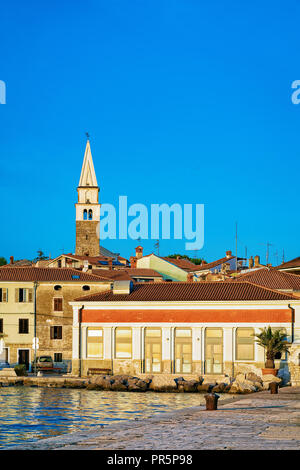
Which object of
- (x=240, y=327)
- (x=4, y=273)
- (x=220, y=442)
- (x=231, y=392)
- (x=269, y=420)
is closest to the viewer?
(x=220, y=442)

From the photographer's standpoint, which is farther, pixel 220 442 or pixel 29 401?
pixel 29 401

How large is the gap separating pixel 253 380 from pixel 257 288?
895 cm

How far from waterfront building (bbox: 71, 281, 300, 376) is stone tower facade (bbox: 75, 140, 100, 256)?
69.7m

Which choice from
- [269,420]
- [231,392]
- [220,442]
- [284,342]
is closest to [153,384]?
[231,392]

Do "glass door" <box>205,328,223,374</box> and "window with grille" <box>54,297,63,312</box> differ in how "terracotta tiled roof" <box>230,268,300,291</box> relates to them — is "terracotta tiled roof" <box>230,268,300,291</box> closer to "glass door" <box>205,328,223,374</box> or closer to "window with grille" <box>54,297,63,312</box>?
"glass door" <box>205,328,223,374</box>

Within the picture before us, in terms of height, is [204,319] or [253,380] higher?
[204,319]

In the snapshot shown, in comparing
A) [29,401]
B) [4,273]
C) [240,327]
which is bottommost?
[29,401]

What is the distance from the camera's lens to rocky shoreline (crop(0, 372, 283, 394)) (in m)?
37.0

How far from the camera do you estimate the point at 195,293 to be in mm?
46375

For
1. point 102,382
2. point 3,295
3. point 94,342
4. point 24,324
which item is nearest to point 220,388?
point 102,382

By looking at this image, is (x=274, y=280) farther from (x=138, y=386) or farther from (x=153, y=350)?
(x=138, y=386)

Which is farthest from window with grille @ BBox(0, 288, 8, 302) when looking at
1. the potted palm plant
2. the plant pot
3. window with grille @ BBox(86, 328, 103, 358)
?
the plant pot
